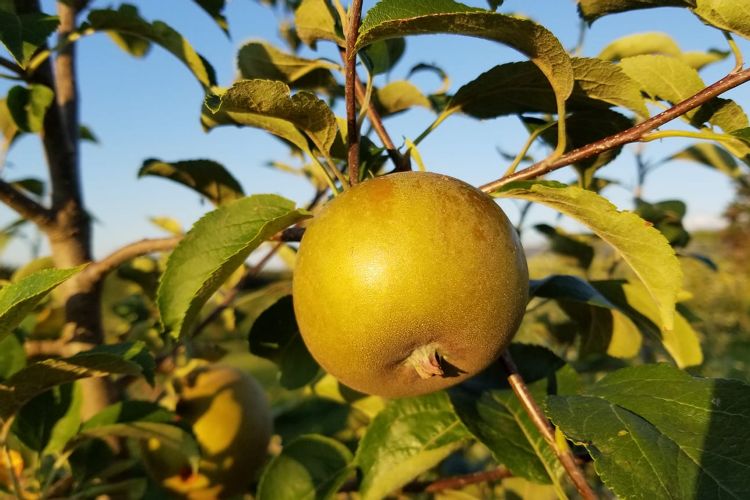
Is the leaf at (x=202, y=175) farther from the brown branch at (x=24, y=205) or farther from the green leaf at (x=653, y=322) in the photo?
the green leaf at (x=653, y=322)

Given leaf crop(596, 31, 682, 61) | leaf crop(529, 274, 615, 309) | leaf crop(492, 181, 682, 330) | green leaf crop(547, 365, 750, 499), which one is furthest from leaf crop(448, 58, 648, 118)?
leaf crop(596, 31, 682, 61)

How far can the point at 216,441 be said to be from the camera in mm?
1474

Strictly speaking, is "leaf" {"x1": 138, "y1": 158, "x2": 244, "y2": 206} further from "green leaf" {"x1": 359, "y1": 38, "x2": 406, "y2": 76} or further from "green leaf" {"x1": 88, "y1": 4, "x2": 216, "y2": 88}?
"green leaf" {"x1": 359, "y1": 38, "x2": 406, "y2": 76}

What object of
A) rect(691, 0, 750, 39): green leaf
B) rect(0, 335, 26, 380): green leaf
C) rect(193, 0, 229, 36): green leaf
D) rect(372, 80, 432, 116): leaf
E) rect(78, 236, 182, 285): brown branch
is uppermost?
rect(193, 0, 229, 36): green leaf

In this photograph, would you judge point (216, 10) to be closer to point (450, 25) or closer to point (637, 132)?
point (450, 25)

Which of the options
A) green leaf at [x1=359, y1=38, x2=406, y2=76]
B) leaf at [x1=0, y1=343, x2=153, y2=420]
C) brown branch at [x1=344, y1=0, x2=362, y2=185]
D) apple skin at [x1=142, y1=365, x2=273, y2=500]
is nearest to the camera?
brown branch at [x1=344, y1=0, x2=362, y2=185]

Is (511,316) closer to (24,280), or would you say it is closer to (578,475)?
(578,475)

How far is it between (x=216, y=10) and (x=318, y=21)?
0.31 metres

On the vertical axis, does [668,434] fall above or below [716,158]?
above

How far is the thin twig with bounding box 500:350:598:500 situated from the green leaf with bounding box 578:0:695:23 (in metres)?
0.59

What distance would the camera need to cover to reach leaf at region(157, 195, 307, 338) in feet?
2.75

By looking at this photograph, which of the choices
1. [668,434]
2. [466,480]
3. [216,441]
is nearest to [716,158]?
[466,480]

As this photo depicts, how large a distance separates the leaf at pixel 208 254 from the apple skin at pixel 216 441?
68 centimetres

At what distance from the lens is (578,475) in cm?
85
